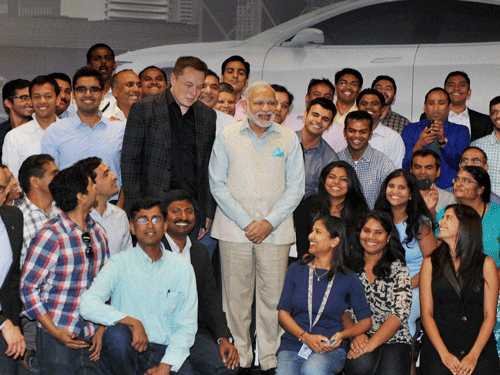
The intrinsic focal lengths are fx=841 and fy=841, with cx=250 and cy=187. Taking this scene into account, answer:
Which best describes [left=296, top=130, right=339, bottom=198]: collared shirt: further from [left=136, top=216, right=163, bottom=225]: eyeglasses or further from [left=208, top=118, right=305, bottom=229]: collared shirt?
[left=136, top=216, right=163, bottom=225]: eyeglasses

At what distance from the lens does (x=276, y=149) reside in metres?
4.56

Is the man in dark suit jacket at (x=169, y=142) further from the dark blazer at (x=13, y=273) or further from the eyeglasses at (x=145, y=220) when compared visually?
the dark blazer at (x=13, y=273)

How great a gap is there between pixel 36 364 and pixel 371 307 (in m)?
1.65

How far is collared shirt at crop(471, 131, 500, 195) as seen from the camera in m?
5.07

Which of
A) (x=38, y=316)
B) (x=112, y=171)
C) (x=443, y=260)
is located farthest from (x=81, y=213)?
(x=443, y=260)

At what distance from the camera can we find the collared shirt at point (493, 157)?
5074 mm

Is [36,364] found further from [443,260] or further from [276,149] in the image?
[443,260]

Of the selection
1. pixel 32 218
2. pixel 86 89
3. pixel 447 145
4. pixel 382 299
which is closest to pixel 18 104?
pixel 86 89

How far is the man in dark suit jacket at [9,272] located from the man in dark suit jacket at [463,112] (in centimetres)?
291

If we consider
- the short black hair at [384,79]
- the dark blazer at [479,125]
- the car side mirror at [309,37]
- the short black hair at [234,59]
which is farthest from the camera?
the car side mirror at [309,37]

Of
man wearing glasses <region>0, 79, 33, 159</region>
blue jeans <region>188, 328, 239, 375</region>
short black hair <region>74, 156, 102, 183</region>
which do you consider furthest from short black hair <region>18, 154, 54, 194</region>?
blue jeans <region>188, 328, 239, 375</region>

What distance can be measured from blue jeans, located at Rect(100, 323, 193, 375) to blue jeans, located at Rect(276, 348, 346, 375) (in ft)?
1.49

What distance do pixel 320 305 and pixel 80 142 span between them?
163 cm

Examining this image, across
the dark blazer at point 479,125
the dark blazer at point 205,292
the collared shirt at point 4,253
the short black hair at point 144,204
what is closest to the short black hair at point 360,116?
the dark blazer at point 479,125
